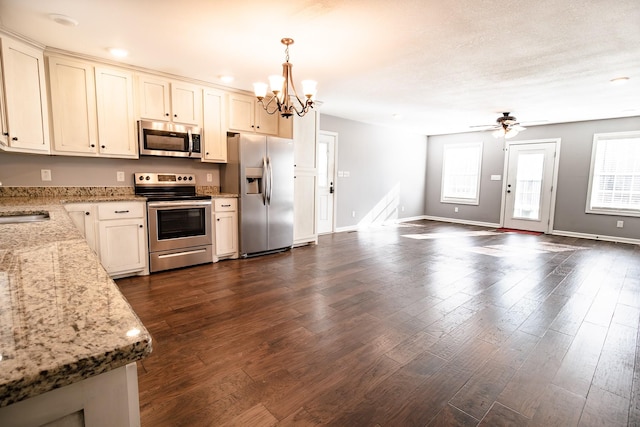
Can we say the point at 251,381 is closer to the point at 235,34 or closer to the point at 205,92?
the point at 235,34

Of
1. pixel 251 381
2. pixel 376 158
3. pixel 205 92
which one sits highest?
pixel 205 92

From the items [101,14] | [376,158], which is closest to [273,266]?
[101,14]

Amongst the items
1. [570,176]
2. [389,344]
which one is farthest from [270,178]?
[570,176]

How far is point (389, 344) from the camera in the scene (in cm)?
225

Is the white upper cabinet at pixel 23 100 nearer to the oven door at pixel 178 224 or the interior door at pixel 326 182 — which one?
the oven door at pixel 178 224

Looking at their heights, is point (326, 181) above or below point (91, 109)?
below

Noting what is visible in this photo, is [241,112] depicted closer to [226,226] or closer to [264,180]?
[264,180]

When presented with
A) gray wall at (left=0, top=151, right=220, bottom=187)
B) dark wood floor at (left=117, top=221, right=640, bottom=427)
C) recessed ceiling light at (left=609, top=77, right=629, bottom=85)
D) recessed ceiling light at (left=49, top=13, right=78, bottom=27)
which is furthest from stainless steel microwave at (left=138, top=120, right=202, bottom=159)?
recessed ceiling light at (left=609, top=77, right=629, bottom=85)

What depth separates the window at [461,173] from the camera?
7986 mm

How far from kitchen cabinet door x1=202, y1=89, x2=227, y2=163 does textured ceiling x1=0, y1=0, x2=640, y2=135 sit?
0.31 m

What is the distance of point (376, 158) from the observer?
747cm

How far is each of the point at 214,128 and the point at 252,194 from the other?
1035mm

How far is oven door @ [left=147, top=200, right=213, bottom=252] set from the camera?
Result: 3660 millimetres

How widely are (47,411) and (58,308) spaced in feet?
0.87
